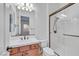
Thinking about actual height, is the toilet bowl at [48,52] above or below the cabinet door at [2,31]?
below

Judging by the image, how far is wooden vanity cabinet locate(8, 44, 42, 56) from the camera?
88cm

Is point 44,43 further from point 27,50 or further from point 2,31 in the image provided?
point 2,31

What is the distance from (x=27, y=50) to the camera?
0.92 m

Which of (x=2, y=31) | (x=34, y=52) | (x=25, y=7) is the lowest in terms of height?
(x=34, y=52)

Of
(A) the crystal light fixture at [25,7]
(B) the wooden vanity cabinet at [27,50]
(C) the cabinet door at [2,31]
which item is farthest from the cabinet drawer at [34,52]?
(A) the crystal light fixture at [25,7]

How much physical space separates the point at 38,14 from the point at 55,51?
0.39 meters

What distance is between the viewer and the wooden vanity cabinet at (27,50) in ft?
2.87

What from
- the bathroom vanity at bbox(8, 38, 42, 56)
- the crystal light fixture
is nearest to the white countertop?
the bathroom vanity at bbox(8, 38, 42, 56)

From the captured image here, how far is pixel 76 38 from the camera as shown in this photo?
0.77 meters

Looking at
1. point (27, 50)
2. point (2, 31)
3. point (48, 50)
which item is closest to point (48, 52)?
point (48, 50)

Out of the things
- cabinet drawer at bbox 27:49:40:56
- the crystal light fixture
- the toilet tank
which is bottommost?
cabinet drawer at bbox 27:49:40:56

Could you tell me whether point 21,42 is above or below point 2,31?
below

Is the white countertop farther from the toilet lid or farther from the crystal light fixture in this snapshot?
the crystal light fixture

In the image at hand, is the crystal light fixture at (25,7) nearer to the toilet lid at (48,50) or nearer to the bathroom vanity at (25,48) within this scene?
the bathroom vanity at (25,48)
